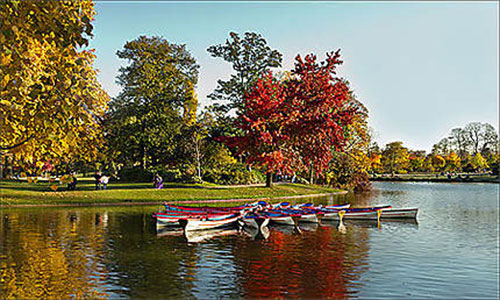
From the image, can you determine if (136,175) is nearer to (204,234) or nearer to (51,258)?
(204,234)

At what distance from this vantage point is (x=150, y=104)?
5225cm

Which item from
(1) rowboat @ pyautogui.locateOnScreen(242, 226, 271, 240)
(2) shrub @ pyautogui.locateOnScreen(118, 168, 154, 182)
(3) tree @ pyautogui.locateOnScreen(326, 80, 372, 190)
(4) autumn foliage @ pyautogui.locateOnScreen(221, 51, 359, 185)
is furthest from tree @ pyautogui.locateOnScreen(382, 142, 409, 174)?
(1) rowboat @ pyautogui.locateOnScreen(242, 226, 271, 240)

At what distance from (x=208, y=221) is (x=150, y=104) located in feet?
104

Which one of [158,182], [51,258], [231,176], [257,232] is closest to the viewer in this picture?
[51,258]

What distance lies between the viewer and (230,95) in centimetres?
5159

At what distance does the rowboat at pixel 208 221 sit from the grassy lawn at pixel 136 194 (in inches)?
538

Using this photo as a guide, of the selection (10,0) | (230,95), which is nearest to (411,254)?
(10,0)

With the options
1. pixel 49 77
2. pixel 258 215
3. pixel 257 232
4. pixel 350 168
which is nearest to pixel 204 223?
pixel 257 232

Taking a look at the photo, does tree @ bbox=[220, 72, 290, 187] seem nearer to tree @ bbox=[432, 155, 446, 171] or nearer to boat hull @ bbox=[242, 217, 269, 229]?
boat hull @ bbox=[242, 217, 269, 229]

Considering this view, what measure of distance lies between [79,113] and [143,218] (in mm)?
21451

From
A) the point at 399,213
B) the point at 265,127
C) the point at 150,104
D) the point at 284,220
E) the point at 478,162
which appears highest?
the point at 150,104

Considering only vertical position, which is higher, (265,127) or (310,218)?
(265,127)

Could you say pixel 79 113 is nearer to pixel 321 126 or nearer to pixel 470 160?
pixel 321 126

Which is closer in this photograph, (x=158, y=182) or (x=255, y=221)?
(x=255, y=221)
